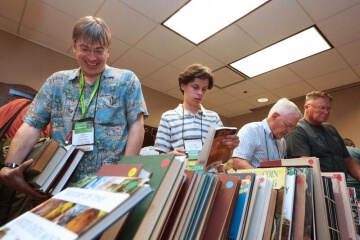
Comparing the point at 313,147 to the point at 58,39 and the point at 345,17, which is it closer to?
the point at 345,17

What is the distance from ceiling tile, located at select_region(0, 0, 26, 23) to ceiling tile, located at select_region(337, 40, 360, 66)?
3887 mm

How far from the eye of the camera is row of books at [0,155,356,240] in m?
0.46

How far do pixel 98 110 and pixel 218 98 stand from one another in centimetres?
423

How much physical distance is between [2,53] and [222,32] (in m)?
2.90

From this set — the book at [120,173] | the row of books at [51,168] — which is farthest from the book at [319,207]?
the row of books at [51,168]

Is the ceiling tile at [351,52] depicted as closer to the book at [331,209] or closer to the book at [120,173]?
the book at [331,209]

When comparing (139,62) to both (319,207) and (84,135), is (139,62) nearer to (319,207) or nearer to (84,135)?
(84,135)

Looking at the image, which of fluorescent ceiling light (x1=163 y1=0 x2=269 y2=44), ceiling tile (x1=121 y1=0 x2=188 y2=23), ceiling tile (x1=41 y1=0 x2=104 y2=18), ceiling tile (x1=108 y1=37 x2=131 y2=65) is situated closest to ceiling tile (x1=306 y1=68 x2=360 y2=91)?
fluorescent ceiling light (x1=163 y1=0 x2=269 y2=44)

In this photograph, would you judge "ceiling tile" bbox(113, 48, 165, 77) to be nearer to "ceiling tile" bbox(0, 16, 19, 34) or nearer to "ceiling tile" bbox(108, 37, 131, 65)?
"ceiling tile" bbox(108, 37, 131, 65)

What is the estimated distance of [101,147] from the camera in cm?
103

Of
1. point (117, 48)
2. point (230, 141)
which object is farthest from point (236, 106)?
point (230, 141)

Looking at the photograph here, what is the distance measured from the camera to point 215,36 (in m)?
3.11

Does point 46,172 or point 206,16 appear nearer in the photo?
point 46,172

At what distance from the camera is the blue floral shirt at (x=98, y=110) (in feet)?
3.40
